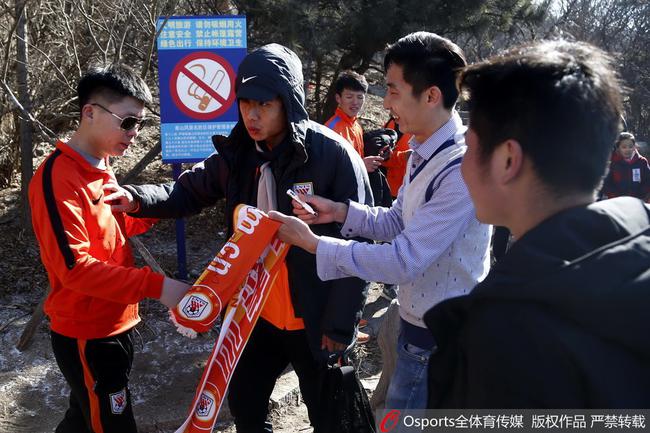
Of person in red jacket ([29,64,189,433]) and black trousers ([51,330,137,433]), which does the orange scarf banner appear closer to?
person in red jacket ([29,64,189,433])

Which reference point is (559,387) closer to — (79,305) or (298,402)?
(79,305)

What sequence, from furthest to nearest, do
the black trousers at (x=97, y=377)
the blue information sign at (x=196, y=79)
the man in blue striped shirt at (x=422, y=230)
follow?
the blue information sign at (x=196, y=79)
the black trousers at (x=97, y=377)
the man in blue striped shirt at (x=422, y=230)

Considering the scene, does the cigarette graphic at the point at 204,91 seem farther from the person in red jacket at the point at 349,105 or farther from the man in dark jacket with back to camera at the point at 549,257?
the man in dark jacket with back to camera at the point at 549,257

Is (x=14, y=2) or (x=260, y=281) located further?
(x=14, y=2)

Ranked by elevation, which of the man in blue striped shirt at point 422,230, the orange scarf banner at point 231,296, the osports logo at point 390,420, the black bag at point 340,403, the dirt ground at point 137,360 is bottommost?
the dirt ground at point 137,360

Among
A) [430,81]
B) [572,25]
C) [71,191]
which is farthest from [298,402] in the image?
[572,25]

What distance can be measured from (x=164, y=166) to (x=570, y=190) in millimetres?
8133

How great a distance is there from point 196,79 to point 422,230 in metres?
3.65

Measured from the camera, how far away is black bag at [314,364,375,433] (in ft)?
10.0

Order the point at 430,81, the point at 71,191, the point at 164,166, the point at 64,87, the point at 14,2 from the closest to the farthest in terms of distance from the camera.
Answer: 1. the point at 430,81
2. the point at 71,191
3. the point at 14,2
4. the point at 64,87
5. the point at 164,166

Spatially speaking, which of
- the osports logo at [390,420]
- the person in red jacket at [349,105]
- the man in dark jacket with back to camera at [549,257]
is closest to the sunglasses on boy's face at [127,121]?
the osports logo at [390,420]

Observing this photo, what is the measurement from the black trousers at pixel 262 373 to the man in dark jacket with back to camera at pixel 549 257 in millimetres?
1693

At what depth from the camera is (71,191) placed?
9.02ft

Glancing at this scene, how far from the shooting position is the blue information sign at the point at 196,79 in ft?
18.1
